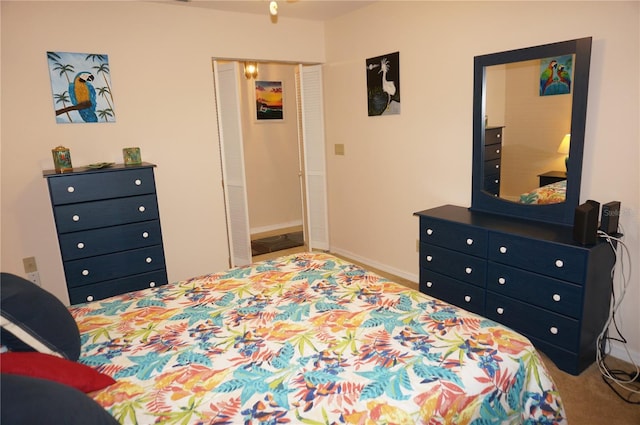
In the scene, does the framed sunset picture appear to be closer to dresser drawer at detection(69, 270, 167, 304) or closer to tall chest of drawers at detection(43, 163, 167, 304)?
tall chest of drawers at detection(43, 163, 167, 304)

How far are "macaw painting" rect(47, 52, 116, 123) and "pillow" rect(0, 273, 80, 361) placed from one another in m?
2.18

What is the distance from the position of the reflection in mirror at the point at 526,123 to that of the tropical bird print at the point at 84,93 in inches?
124

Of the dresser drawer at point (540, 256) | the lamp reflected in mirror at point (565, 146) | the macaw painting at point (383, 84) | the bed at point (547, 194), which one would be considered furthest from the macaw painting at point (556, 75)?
the macaw painting at point (383, 84)

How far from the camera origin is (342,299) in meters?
2.07

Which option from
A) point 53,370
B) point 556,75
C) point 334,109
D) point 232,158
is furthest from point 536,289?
point 232,158

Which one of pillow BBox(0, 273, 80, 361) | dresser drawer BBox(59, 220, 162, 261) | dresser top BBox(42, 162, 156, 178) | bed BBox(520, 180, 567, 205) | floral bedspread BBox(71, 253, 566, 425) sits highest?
dresser top BBox(42, 162, 156, 178)

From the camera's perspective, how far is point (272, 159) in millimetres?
5957

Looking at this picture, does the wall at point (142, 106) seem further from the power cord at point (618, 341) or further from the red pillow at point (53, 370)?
the power cord at point (618, 341)

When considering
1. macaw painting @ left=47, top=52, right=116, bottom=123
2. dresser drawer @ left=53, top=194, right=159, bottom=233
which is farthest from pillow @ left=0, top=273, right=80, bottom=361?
macaw painting @ left=47, top=52, right=116, bottom=123

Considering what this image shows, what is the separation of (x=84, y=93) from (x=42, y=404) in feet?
10.2

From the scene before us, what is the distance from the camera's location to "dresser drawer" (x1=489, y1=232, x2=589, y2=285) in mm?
2320

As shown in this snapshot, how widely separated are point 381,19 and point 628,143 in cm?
235

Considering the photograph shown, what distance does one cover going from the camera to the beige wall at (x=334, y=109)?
8.18ft

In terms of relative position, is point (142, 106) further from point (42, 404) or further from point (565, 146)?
point (565, 146)
